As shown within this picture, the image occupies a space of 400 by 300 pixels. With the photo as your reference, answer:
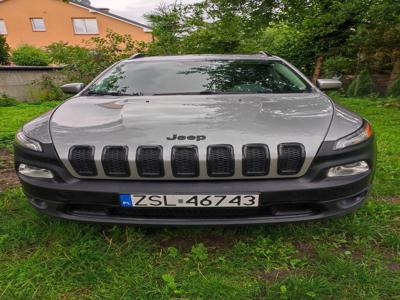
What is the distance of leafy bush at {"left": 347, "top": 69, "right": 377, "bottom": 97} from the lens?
31.2 ft

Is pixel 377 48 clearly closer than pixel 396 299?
No

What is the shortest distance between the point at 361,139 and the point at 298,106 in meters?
0.49

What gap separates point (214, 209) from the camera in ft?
5.94

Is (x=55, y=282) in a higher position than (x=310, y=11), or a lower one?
lower

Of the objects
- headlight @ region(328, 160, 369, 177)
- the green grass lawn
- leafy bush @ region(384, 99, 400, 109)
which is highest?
headlight @ region(328, 160, 369, 177)

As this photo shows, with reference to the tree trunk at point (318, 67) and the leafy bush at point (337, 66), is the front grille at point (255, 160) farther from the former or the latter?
the tree trunk at point (318, 67)

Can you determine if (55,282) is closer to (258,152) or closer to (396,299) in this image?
(258,152)

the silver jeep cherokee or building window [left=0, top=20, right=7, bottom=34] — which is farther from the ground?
the silver jeep cherokee

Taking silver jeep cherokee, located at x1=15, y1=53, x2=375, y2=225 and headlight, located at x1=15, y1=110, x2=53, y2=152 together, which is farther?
headlight, located at x1=15, y1=110, x2=53, y2=152

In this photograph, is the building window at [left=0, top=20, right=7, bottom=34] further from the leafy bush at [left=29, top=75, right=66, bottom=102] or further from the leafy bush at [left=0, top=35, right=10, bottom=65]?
the leafy bush at [left=29, top=75, right=66, bottom=102]

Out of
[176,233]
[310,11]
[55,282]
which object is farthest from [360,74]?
[55,282]

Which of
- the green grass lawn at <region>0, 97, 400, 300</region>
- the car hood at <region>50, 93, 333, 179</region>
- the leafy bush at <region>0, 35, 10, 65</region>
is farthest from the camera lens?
the leafy bush at <region>0, 35, 10, 65</region>

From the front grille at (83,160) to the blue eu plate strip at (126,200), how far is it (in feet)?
0.69

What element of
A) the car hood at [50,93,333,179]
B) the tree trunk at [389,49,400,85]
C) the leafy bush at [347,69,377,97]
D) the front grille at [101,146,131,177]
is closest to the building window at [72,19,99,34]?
the leafy bush at [347,69,377,97]
